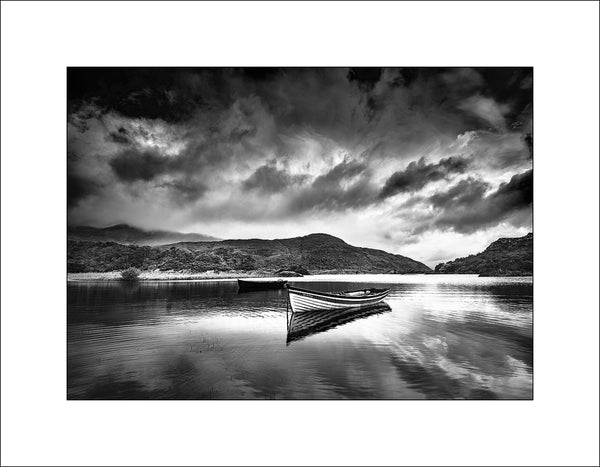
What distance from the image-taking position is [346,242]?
838cm

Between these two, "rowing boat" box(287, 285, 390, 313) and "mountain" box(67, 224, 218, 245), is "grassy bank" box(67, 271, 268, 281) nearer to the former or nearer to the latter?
"mountain" box(67, 224, 218, 245)

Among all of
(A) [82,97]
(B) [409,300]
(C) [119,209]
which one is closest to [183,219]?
(C) [119,209]

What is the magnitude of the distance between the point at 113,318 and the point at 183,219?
14.2ft

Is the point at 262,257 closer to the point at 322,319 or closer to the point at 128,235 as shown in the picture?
the point at 128,235

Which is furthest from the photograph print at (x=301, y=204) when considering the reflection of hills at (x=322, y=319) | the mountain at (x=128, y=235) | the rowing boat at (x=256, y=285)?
the rowing boat at (x=256, y=285)

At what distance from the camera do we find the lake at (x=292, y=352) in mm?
5590

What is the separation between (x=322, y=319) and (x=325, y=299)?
1071 millimetres

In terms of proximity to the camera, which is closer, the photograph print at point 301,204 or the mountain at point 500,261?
the photograph print at point 301,204

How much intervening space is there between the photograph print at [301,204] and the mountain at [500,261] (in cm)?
4

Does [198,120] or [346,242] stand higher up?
[198,120]

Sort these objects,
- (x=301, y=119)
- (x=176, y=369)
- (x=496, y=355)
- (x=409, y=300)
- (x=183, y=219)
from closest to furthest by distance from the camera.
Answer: (x=176, y=369) < (x=496, y=355) < (x=301, y=119) < (x=183, y=219) < (x=409, y=300)

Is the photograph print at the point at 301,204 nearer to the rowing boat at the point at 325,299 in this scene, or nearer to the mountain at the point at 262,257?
the mountain at the point at 262,257

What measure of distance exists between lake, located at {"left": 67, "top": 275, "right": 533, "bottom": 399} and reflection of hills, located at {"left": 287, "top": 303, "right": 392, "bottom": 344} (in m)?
0.05
